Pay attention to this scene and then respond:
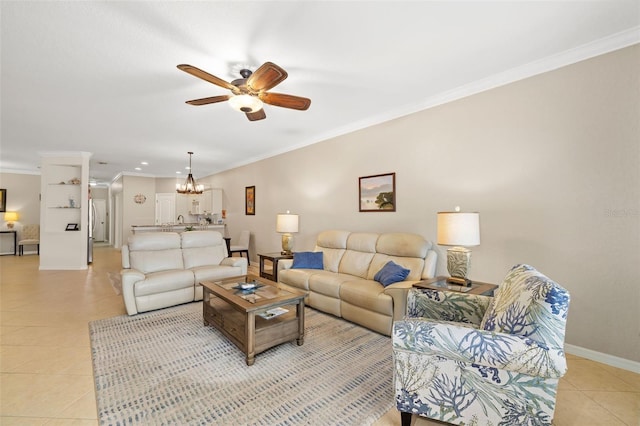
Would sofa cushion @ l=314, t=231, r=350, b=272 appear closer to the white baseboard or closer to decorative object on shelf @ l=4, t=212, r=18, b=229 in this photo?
the white baseboard

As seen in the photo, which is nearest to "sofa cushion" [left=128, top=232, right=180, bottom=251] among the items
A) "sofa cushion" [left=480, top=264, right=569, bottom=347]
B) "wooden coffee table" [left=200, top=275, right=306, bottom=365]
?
"wooden coffee table" [left=200, top=275, right=306, bottom=365]

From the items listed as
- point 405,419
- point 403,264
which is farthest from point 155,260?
point 405,419

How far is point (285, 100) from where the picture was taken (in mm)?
2541

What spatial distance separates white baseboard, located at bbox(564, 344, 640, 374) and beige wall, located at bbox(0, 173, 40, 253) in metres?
12.6

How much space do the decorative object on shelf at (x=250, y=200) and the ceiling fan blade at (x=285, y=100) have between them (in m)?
4.14

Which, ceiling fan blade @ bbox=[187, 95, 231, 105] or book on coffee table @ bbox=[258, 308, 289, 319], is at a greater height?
ceiling fan blade @ bbox=[187, 95, 231, 105]

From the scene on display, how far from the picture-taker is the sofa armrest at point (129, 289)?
10.6 ft

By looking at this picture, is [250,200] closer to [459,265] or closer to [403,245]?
[403,245]

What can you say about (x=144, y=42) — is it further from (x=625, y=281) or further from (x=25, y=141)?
(x=25, y=141)

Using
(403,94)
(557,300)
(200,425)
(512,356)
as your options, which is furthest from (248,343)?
(403,94)

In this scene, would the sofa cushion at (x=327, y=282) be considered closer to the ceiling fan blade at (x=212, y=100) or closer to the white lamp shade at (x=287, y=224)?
the white lamp shade at (x=287, y=224)

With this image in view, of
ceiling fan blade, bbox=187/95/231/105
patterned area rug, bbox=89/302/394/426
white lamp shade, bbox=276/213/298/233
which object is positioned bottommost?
patterned area rug, bbox=89/302/394/426

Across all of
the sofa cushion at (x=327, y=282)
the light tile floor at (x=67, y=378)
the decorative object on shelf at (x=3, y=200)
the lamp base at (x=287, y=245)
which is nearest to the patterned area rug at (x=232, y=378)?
the light tile floor at (x=67, y=378)

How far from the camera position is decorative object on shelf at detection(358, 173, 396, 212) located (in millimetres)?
3742
